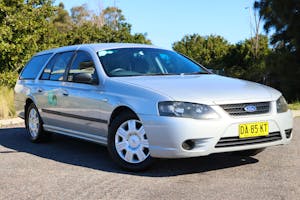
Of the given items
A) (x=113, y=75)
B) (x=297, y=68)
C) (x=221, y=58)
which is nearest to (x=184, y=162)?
(x=113, y=75)

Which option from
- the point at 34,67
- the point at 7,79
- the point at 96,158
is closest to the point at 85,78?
the point at 96,158

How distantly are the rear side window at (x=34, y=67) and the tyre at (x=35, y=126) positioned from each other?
0.54 m

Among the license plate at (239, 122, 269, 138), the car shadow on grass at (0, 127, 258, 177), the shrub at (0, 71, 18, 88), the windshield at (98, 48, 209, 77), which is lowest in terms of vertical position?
the car shadow on grass at (0, 127, 258, 177)

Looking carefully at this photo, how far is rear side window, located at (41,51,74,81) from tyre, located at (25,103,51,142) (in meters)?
0.60

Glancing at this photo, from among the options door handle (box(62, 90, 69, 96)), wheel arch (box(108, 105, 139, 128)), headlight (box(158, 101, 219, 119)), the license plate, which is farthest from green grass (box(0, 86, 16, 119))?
the license plate

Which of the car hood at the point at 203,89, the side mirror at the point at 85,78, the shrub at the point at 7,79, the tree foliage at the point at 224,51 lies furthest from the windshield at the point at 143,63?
the tree foliage at the point at 224,51

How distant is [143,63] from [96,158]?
55.1 inches

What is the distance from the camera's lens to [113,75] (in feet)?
19.9

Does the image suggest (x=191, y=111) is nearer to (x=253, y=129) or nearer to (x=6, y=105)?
(x=253, y=129)

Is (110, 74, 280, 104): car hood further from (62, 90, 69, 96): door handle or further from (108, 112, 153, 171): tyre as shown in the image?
(62, 90, 69, 96): door handle

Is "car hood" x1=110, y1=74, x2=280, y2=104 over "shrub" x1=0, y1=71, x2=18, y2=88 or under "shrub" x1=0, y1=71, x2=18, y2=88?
over

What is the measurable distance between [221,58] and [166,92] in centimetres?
4447

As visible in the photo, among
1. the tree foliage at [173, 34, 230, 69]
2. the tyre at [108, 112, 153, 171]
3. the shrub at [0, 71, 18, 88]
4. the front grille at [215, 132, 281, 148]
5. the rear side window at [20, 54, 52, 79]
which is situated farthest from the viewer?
the tree foliage at [173, 34, 230, 69]

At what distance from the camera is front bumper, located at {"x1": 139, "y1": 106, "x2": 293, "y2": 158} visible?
4.95 metres
